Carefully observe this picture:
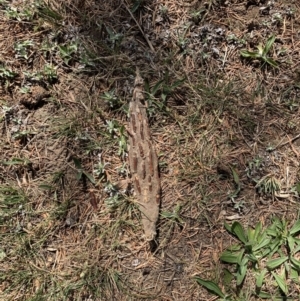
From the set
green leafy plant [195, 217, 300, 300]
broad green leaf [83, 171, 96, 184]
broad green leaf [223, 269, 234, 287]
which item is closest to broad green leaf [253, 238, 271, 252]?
green leafy plant [195, 217, 300, 300]

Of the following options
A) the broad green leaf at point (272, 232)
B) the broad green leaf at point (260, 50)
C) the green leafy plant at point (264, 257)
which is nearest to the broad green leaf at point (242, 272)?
the green leafy plant at point (264, 257)

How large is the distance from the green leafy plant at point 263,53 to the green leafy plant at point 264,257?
1.00 meters

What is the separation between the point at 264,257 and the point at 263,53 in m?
1.29

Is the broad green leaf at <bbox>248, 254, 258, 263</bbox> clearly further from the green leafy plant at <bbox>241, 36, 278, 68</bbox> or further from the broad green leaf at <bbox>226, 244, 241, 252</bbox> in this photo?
the green leafy plant at <bbox>241, 36, 278, 68</bbox>

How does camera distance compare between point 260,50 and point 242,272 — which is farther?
point 260,50

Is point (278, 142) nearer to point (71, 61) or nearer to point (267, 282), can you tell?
point (267, 282)

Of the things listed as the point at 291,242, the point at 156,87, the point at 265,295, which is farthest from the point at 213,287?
the point at 156,87

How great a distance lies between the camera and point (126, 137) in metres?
2.69

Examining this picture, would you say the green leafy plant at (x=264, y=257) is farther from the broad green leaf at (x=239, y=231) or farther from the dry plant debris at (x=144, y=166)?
the dry plant debris at (x=144, y=166)

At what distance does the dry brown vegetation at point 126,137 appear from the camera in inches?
105

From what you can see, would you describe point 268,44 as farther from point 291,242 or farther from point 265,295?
point 265,295

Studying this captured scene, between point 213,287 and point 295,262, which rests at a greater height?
point 295,262

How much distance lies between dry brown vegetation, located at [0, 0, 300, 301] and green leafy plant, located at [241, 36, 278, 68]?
3 cm

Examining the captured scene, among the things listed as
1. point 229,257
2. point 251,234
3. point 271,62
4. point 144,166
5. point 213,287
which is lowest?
point 213,287
